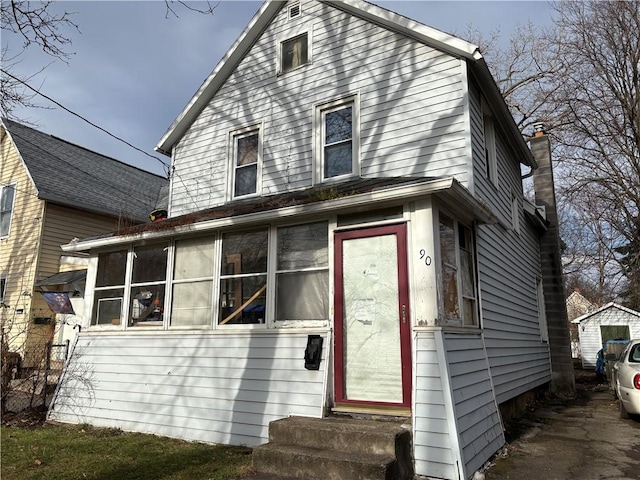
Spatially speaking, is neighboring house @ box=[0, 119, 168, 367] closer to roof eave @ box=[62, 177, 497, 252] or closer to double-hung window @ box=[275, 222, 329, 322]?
roof eave @ box=[62, 177, 497, 252]

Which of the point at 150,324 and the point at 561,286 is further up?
the point at 561,286

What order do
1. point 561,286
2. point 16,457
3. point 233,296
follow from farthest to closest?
point 561,286 → point 233,296 → point 16,457

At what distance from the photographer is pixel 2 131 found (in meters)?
17.6

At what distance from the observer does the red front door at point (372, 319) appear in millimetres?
5633

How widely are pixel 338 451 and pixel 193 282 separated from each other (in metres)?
4.14

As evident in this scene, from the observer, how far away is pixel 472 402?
5516 millimetres

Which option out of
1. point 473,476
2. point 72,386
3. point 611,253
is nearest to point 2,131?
point 72,386

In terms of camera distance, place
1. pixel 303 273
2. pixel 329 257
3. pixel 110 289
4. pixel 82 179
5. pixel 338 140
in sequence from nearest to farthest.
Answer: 1. pixel 329 257
2. pixel 303 273
3. pixel 338 140
4. pixel 110 289
5. pixel 82 179

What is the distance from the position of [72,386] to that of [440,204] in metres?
7.35

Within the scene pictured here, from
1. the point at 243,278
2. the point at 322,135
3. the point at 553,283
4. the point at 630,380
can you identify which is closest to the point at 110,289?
the point at 243,278

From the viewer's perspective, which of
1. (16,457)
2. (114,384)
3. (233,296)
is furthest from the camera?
(114,384)

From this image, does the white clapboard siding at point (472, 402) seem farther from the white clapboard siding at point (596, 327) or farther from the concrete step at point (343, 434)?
the white clapboard siding at point (596, 327)

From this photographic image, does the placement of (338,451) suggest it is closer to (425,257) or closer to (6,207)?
(425,257)

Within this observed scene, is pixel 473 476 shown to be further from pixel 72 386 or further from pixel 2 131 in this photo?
pixel 2 131
